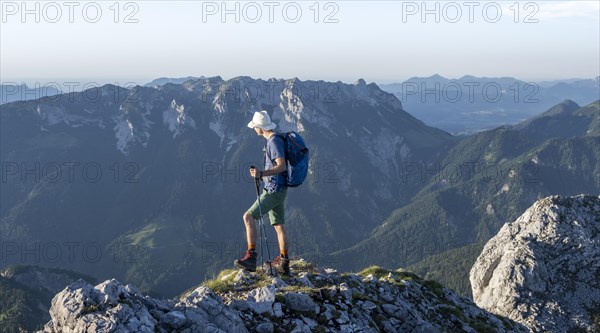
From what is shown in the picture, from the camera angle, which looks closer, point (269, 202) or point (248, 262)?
point (269, 202)

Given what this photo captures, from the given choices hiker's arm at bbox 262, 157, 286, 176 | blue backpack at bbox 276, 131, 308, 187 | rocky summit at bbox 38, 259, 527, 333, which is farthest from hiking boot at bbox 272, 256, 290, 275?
hiker's arm at bbox 262, 157, 286, 176

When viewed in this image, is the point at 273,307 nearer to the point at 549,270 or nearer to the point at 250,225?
the point at 250,225

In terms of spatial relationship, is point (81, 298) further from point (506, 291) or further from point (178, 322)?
point (506, 291)

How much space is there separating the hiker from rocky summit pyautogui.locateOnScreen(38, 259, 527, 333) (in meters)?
0.85

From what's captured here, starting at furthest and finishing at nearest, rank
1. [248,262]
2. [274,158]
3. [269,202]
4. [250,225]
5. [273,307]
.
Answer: [248,262]
[250,225]
[269,202]
[274,158]
[273,307]

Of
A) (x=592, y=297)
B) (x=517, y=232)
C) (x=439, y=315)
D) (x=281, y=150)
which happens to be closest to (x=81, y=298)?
(x=281, y=150)

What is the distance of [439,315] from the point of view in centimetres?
2172

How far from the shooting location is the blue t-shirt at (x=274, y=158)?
58.6 feet

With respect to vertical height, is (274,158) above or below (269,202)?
above

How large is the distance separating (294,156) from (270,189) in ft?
5.74

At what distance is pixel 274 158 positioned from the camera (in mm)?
17953

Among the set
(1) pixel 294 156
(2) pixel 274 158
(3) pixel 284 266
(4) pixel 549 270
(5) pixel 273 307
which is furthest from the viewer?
(4) pixel 549 270

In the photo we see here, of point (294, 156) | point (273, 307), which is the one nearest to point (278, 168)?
point (294, 156)

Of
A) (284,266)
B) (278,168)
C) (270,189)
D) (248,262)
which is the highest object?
(278,168)
